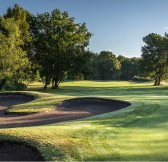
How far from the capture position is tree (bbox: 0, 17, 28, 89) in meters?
43.3

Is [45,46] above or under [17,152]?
above

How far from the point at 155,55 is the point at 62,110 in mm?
56841

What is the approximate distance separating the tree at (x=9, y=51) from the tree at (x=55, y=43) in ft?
26.2

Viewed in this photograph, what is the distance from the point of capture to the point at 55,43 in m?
56.1

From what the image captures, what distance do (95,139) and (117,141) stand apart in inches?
33.1

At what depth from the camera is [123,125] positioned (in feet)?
46.3

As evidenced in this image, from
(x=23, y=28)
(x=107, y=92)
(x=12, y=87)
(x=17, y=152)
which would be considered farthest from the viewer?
(x=23, y=28)

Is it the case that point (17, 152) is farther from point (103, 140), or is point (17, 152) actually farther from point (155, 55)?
point (155, 55)

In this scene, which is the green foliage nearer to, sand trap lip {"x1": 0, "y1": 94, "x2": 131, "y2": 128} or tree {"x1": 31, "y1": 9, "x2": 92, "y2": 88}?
tree {"x1": 31, "y1": 9, "x2": 92, "y2": 88}

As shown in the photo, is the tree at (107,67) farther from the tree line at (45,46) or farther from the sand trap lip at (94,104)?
the sand trap lip at (94,104)

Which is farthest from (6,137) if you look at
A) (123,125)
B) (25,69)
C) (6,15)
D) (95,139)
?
(6,15)

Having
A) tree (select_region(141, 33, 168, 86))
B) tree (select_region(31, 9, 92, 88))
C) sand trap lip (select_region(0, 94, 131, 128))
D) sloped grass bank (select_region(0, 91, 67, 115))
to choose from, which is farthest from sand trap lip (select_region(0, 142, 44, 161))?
tree (select_region(141, 33, 168, 86))

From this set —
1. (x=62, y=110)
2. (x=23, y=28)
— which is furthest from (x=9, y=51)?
(x=62, y=110)

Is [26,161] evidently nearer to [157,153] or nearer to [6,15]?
[157,153]
